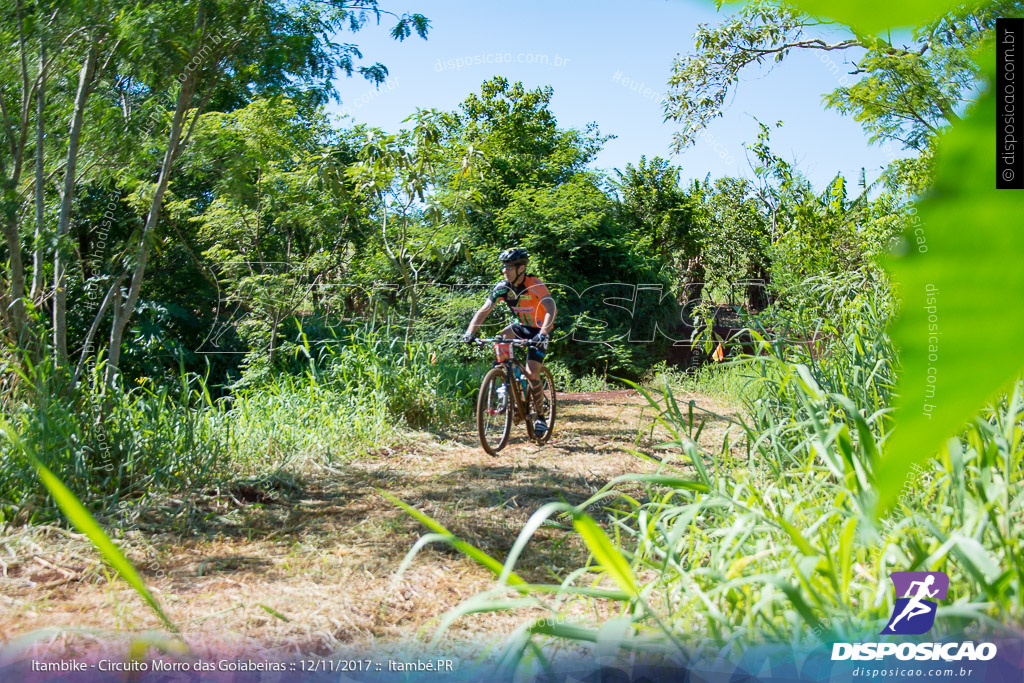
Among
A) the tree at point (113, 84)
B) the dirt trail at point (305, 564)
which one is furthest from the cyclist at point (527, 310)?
the tree at point (113, 84)

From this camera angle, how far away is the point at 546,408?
4.96 metres

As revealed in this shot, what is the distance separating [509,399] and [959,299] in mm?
4583

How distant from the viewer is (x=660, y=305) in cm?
968

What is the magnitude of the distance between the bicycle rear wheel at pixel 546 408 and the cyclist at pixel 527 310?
0.09ft

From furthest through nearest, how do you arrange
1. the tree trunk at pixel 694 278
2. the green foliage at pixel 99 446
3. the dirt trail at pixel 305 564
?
the tree trunk at pixel 694 278 → the green foliage at pixel 99 446 → the dirt trail at pixel 305 564

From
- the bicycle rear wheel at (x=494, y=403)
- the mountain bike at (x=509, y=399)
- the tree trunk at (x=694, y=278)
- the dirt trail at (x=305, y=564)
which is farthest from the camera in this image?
the tree trunk at (x=694, y=278)

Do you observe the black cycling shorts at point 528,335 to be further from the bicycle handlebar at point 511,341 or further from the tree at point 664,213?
the tree at point 664,213

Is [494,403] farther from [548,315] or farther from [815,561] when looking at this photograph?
[815,561]

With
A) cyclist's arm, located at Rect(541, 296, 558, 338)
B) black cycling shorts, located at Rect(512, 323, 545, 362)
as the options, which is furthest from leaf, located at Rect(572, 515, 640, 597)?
black cycling shorts, located at Rect(512, 323, 545, 362)

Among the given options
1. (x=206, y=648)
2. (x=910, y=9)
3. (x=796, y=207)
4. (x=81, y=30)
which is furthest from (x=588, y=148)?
(x=910, y=9)

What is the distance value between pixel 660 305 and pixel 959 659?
28.2 ft
